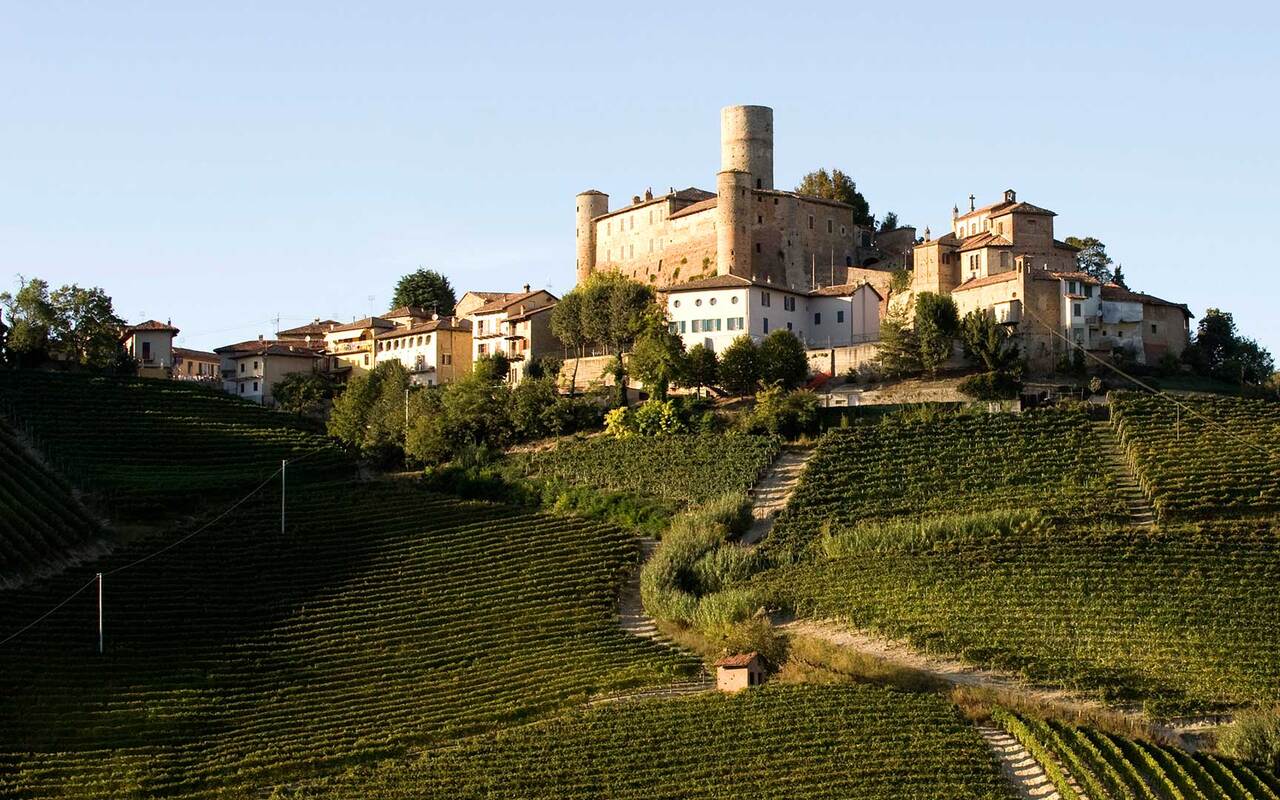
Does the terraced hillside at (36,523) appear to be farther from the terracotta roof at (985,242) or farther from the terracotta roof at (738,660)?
the terracotta roof at (985,242)

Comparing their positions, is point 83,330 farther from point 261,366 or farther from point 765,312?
point 765,312

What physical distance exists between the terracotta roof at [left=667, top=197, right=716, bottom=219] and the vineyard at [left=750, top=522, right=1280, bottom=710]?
2748 cm

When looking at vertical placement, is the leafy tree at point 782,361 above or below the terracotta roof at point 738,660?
above

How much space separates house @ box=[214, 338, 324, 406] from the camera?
259 feet

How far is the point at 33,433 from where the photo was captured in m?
63.9

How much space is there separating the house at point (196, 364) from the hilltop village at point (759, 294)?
0.08m

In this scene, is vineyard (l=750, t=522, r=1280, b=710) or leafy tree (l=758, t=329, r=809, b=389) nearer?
vineyard (l=750, t=522, r=1280, b=710)

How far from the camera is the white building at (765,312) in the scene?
68750 mm

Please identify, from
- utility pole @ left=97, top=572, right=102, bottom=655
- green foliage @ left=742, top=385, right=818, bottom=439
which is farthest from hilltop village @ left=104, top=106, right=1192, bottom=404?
utility pole @ left=97, top=572, right=102, bottom=655

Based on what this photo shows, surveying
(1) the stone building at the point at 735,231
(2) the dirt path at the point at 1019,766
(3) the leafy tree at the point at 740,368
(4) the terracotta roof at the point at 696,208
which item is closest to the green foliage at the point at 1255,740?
(2) the dirt path at the point at 1019,766

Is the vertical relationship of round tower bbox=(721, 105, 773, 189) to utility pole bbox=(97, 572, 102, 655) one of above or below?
above

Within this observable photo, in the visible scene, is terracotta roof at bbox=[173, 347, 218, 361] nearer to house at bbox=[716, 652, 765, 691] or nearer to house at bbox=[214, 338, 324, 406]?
house at bbox=[214, 338, 324, 406]

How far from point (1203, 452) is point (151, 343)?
1599 inches

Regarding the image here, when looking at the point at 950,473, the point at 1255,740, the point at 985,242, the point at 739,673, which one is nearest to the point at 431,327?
the point at 985,242
